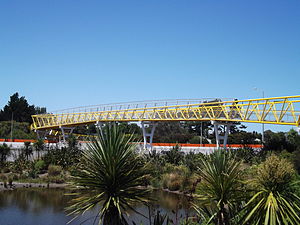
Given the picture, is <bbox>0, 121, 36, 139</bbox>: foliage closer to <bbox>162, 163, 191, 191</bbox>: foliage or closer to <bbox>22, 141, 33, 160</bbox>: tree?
<bbox>22, 141, 33, 160</bbox>: tree

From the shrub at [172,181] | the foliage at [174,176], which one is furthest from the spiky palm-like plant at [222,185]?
the shrub at [172,181]

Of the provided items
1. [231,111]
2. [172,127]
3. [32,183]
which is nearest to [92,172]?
[32,183]

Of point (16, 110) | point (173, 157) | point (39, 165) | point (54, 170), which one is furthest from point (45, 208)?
point (16, 110)

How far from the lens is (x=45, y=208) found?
30359 mm

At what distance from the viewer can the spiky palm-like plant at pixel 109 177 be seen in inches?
408

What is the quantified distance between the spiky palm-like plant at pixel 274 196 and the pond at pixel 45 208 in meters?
11.1

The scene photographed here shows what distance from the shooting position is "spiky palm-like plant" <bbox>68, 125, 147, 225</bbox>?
1036 cm

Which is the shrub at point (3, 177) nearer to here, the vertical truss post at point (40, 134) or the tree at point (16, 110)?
the vertical truss post at point (40, 134)

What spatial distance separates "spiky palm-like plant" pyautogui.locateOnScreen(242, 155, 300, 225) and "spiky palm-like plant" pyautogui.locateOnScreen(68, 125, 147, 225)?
11.1ft

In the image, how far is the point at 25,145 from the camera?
177 feet

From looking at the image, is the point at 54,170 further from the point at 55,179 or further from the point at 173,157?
the point at 173,157

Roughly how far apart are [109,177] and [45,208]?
22370 mm

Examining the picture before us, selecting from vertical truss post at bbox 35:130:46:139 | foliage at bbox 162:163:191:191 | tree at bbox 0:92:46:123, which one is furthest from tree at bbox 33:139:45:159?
tree at bbox 0:92:46:123

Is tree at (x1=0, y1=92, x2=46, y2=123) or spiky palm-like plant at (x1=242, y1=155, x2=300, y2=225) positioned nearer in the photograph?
spiky palm-like plant at (x1=242, y1=155, x2=300, y2=225)
